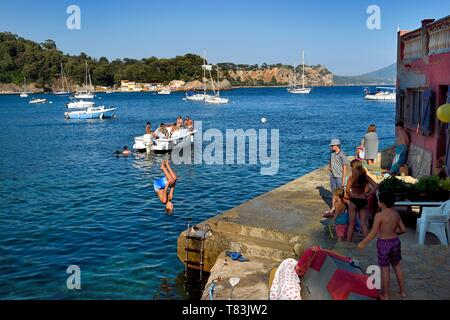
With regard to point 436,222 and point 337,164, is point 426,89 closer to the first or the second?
point 337,164

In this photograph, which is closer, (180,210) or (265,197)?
(265,197)

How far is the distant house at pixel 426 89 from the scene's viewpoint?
12.3m

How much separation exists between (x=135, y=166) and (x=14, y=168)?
7.08 meters

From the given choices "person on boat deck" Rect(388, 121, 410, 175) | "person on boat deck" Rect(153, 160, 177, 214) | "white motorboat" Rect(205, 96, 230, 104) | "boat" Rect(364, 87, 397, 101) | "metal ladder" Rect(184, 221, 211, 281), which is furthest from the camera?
"boat" Rect(364, 87, 397, 101)

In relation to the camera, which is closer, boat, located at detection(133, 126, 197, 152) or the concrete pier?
the concrete pier

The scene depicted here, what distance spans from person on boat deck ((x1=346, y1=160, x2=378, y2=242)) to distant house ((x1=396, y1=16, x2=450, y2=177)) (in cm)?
347

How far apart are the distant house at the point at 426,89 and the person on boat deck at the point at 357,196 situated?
11.4 feet

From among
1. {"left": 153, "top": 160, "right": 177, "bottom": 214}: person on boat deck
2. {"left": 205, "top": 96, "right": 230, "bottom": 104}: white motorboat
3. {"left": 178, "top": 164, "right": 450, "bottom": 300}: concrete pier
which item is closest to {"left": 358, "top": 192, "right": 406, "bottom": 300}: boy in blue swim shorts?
{"left": 178, "top": 164, "right": 450, "bottom": 300}: concrete pier

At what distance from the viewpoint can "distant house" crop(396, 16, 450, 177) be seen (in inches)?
482

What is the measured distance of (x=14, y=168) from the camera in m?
27.1

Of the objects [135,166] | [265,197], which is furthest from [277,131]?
[265,197]

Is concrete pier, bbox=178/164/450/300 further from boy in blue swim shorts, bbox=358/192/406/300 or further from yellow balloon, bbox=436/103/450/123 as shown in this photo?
yellow balloon, bbox=436/103/450/123

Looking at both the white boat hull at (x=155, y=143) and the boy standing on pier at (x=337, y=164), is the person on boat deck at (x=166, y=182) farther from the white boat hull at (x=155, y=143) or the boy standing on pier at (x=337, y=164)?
the white boat hull at (x=155, y=143)
